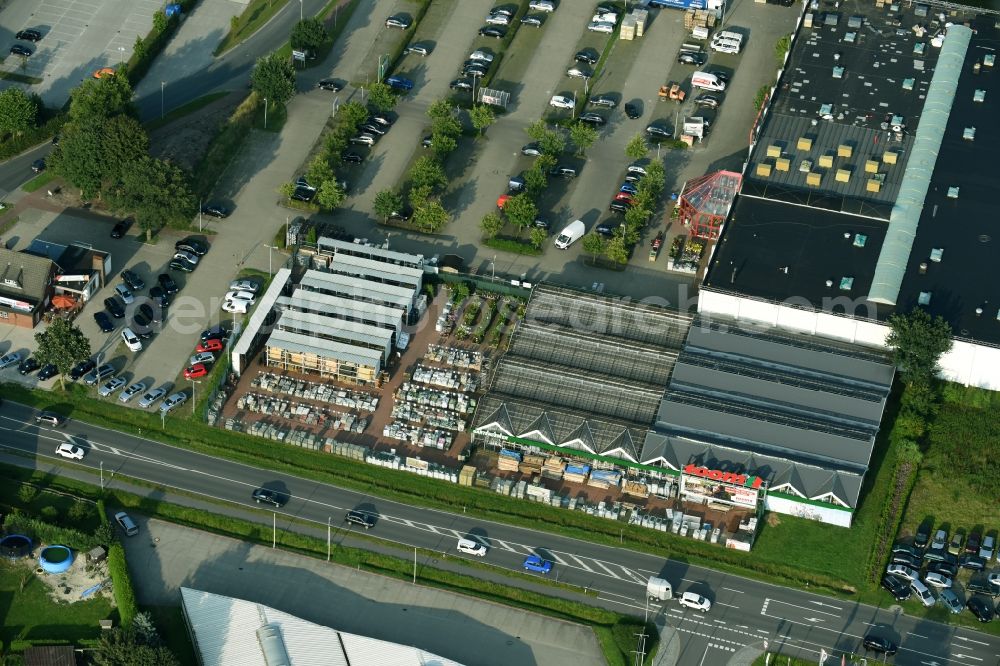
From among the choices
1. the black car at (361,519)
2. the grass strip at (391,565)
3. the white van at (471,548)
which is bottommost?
the grass strip at (391,565)

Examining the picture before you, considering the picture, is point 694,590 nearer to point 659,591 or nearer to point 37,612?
point 659,591

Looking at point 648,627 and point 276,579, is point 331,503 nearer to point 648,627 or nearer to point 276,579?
point 276,579

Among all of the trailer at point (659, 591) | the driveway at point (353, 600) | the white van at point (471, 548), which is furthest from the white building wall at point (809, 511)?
the white van at point (471, 548)

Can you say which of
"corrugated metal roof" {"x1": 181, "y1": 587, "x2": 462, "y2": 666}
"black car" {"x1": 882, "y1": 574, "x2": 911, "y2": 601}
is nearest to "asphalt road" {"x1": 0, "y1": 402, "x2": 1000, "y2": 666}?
"black car" {"x1": 882, "y1": 574, "x2": 911, "y2": 601}

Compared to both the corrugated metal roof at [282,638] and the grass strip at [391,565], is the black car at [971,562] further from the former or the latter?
the corrugated metal roof at [282,638]

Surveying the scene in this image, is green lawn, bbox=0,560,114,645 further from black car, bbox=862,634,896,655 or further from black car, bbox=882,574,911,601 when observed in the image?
black car, bbox=882,574,911,601

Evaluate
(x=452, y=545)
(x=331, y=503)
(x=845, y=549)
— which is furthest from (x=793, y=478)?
(x=331, y=503)

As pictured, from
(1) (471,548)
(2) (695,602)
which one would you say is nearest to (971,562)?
(2) (695,602)
